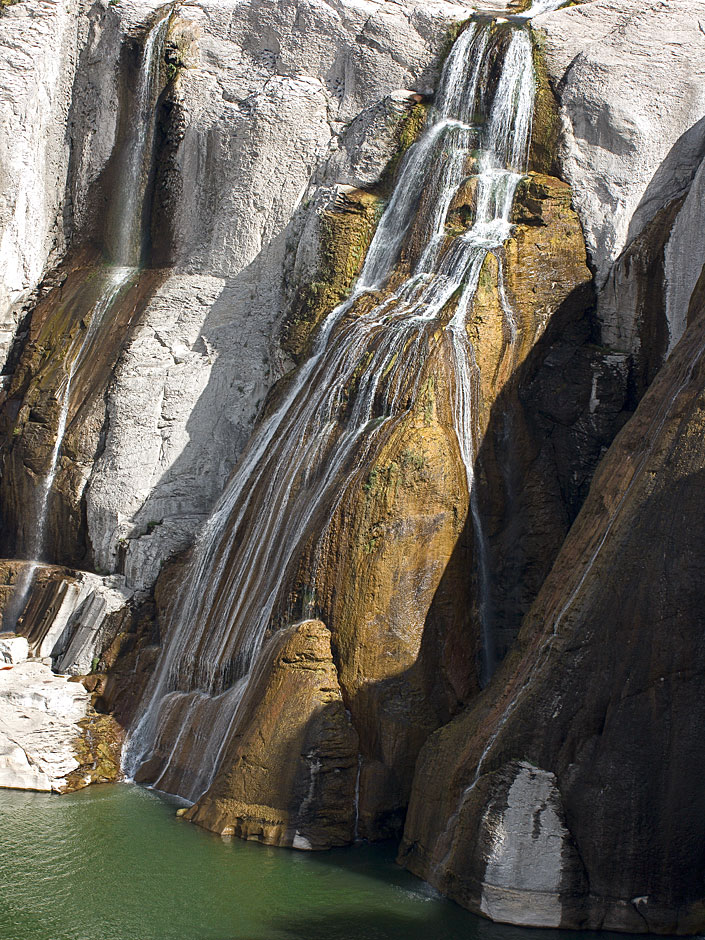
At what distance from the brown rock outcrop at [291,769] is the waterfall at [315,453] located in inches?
27.7

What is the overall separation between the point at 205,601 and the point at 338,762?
3.43 meters

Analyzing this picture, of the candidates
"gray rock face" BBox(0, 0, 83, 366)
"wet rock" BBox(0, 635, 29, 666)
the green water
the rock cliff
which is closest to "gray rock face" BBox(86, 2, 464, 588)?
the rock cliff

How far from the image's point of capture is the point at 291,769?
9984 mm

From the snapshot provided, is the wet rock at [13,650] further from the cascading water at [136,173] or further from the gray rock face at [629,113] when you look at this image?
the gray rock face at [629,113]

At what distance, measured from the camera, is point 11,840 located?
32.0 ft

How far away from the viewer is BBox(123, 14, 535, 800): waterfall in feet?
38.0

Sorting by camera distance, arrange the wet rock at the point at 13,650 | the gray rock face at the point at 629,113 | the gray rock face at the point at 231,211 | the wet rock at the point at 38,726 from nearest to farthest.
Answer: the wet rock at the point at 38,726
the wet rock at the point at 13,650
the gray rock face at the point at 629,113
the gray rock face at the point at 231,211

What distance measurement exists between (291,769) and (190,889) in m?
1.61

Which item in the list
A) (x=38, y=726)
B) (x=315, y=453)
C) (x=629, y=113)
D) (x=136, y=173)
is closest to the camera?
(x=38, y=726)

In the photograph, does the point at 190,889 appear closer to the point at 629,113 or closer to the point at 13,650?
the point at 13,650

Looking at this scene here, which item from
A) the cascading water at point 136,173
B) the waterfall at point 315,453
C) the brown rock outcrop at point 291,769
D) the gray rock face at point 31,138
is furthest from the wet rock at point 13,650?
the cascading water at point 136,173

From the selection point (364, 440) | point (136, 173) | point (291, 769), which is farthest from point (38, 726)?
point (136, 173)

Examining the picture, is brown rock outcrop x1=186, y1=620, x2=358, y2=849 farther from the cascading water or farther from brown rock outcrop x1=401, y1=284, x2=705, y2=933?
the cascading water

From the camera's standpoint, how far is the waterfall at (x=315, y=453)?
11586 mm
